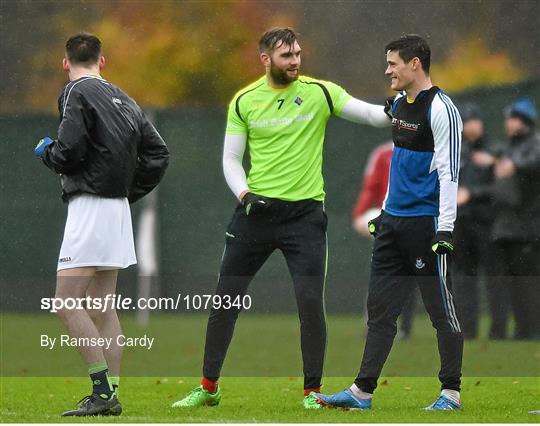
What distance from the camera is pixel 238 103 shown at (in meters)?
7.14

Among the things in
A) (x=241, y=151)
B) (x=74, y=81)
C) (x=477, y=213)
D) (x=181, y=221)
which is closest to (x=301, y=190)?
(x=241, y=151)

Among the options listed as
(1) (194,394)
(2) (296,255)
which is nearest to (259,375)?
(1) (194,394)

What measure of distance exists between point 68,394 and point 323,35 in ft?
15.4

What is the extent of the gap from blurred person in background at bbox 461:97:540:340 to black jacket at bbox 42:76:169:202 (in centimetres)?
521

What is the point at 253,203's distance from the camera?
696 cm

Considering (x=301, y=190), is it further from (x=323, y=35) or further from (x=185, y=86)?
(x=185, y=86)

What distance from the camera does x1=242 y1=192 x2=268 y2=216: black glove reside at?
6957mm

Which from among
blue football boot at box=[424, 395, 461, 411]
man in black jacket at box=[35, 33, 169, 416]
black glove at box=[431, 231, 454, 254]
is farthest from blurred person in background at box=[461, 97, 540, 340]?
man in black jacket at box=[35, 33, 169, 416]

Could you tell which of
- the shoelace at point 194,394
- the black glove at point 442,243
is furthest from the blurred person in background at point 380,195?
the black glove at point 442,243

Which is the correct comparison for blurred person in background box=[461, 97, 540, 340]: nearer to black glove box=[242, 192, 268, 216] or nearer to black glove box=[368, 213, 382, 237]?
black glove box=[368, 213, 382, 237]

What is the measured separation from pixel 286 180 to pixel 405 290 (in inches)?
33.3

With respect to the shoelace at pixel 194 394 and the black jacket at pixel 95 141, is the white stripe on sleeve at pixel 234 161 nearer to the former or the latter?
the black jacket at pixel 95 141

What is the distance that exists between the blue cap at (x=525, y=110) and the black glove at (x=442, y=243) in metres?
4.96

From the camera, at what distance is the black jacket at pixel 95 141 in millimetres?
6594
